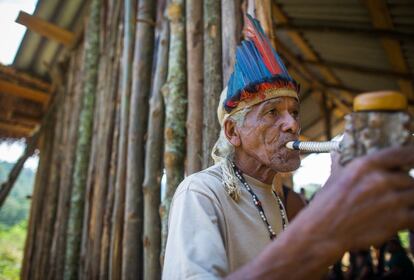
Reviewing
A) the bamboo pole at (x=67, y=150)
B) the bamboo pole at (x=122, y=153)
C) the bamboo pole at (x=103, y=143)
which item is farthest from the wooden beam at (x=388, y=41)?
the bamboo pole at (x=67, y=150)

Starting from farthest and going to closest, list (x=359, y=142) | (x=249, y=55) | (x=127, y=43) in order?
1. (x=127, y=43)
2. (x=249, y=55)
3. (x=359, y=142)

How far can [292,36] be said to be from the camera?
4.98 metres

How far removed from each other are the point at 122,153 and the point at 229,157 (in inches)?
72.0

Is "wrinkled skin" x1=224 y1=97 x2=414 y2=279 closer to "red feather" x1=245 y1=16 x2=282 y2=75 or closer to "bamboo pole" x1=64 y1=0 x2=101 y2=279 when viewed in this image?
"red feather" x1=245 y1=16 x2=282 y2=75

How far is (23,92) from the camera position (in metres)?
6.87

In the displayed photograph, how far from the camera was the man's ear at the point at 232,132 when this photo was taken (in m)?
1.71

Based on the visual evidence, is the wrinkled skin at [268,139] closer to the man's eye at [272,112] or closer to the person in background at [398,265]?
the man's eye at [272,112]

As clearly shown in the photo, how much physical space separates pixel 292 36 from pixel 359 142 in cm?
455

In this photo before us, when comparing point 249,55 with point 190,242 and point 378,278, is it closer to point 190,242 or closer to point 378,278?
point 190,242

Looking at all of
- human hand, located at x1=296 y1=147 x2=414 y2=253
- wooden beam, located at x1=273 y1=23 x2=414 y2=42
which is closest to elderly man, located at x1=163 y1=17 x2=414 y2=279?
human hand, located at x1=296 y1=147 x2=414 y2=253

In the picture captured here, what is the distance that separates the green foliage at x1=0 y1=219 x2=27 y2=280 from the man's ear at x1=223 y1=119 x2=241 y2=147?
7661 mm

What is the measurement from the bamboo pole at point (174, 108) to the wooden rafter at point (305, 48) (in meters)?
2.18

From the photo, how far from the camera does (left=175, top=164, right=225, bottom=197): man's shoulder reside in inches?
50.5

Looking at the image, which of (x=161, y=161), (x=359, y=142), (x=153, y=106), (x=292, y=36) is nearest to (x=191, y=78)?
(x=153, y=106)
